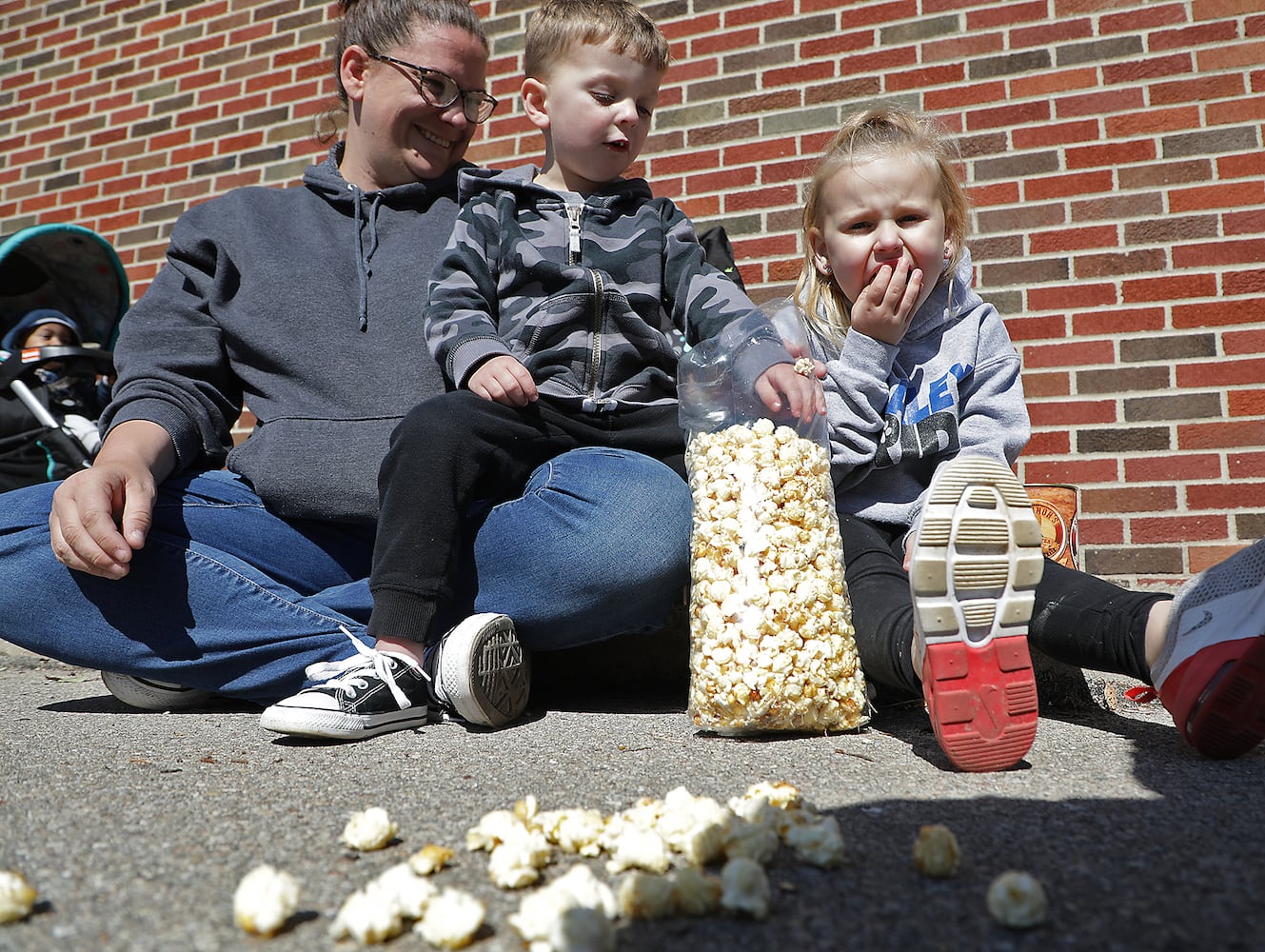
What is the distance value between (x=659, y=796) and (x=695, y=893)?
366 millimetres

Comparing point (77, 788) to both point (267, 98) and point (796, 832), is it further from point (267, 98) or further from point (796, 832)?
point (267, 98)

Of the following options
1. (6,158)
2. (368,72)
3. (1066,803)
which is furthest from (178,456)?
(6,158)

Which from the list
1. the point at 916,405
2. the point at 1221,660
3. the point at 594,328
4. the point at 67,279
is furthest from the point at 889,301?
the point at 67,279

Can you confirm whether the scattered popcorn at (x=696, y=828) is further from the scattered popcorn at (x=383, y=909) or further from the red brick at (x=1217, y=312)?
the red brick at (x=1217, y=312)

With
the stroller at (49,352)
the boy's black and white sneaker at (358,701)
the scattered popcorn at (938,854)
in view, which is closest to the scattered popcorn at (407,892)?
the scattered popcorn at (938,854)

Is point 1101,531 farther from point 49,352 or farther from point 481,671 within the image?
point 49,352

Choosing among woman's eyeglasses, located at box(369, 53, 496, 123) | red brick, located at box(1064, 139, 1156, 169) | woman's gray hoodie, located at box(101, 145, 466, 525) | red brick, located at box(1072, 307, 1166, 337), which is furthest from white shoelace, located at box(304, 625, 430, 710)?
red brick, located at box(1064, 139, 1156, 169)

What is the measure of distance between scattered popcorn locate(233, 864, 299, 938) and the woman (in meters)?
0.73

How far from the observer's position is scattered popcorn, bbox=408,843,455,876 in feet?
3.00

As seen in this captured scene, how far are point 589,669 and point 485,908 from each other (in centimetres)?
Result: 124

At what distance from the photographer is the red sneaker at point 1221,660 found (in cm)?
121

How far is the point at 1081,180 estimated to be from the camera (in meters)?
2.76

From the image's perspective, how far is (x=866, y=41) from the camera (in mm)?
3031

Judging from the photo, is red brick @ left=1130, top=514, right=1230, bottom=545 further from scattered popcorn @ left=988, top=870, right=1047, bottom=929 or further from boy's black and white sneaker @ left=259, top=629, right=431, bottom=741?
scattered popcorn @ left=988, top=870, right=1047, bottom=929
